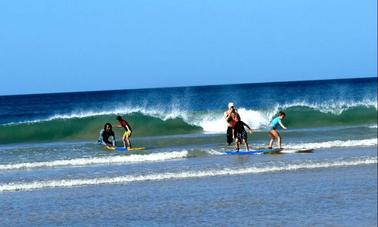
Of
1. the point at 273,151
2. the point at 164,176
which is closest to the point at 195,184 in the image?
the point at 164,176

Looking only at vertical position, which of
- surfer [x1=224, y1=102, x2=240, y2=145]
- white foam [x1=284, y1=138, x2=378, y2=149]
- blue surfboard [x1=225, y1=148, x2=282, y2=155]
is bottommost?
blue surfboard [x1=225, y1=148, x2=282, y2=155]

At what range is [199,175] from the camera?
623 inches

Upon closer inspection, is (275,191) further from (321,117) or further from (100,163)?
(321,117)

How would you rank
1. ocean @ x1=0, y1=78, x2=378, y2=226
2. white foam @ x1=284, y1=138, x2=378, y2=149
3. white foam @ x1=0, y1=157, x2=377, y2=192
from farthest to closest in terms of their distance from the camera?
white foam @ x1=284, y1=138, x2=378, y2=149
white foam @ x1=0, y1=157, x2=377, y2=192
ocean @ x1=0, y1=78, x2=378, y2=226

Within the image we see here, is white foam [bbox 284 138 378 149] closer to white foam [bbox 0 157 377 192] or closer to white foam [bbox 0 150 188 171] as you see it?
white foam [bbox 0 150 188 171]

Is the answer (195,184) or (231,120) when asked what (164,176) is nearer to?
(195,184)

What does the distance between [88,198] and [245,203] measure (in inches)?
117

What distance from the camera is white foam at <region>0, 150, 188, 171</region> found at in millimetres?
19047

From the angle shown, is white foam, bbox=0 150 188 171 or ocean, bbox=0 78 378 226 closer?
ocean, bbox=0 78 378 226

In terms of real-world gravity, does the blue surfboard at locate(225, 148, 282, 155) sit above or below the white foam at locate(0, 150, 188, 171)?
above

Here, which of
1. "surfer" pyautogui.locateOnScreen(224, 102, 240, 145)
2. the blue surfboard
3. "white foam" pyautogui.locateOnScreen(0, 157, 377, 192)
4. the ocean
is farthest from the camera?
"surfer" pyautogui.locateOnScreen(224, 102, 240, 145)

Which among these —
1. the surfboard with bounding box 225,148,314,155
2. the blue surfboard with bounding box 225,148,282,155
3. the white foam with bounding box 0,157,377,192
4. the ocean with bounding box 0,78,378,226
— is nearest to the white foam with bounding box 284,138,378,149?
the ocean with bounding box 0,78,378,226

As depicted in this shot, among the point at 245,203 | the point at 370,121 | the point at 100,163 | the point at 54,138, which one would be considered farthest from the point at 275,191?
the point at 370,121

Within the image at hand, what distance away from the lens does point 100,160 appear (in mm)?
19719
